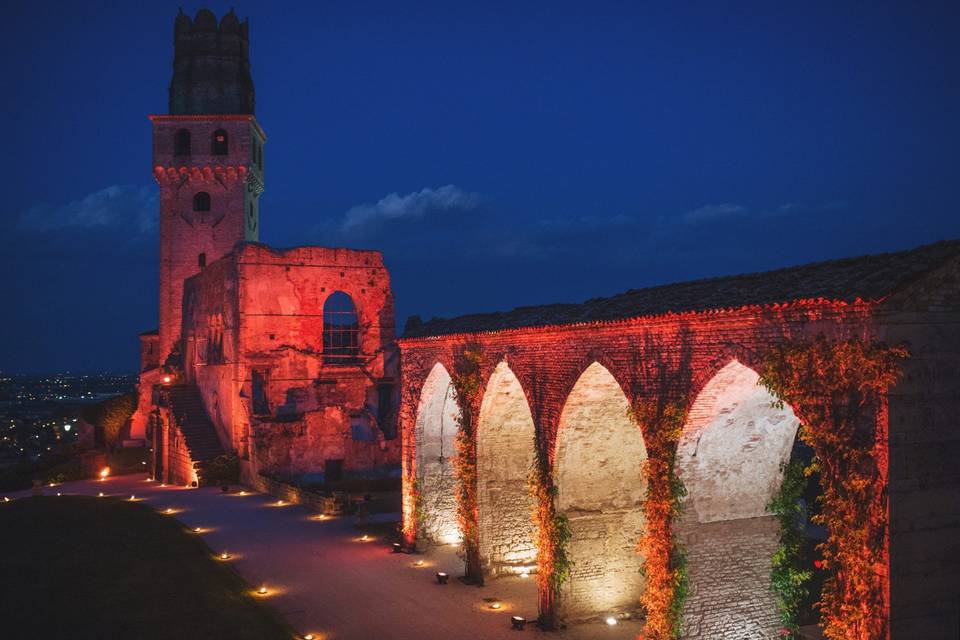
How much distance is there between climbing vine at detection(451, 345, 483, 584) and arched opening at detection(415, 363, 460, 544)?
2307mm

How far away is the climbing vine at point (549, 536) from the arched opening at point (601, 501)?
0.16 m

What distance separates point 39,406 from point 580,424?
452 feet

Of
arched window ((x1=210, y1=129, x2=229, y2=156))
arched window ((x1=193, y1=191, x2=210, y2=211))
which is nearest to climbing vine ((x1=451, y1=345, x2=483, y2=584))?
arched window ((x1=193, y1=191, x2=210, y2=211))

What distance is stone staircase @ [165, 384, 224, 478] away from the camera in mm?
33625

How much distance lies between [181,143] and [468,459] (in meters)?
32.6

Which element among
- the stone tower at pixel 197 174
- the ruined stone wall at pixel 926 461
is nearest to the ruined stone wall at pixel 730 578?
the ruined stone wall at pixel 926 461

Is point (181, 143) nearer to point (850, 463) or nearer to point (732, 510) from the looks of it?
point (732, 510)

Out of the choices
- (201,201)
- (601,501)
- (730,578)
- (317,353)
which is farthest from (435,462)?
(201,201)

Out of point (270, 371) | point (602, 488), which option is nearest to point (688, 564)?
point (602, 488)

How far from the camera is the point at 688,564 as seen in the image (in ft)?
40.2

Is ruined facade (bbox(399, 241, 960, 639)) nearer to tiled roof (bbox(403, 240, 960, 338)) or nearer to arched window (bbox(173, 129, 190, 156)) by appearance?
tiled roof (bbox(403, 240, 960, 338))

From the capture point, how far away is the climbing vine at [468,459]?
58.1ft

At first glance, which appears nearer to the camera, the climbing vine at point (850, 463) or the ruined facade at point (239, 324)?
the climbing vine at point (850, 463)

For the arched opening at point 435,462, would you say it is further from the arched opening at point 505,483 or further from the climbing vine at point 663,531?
the climbing vine at point 663,531
